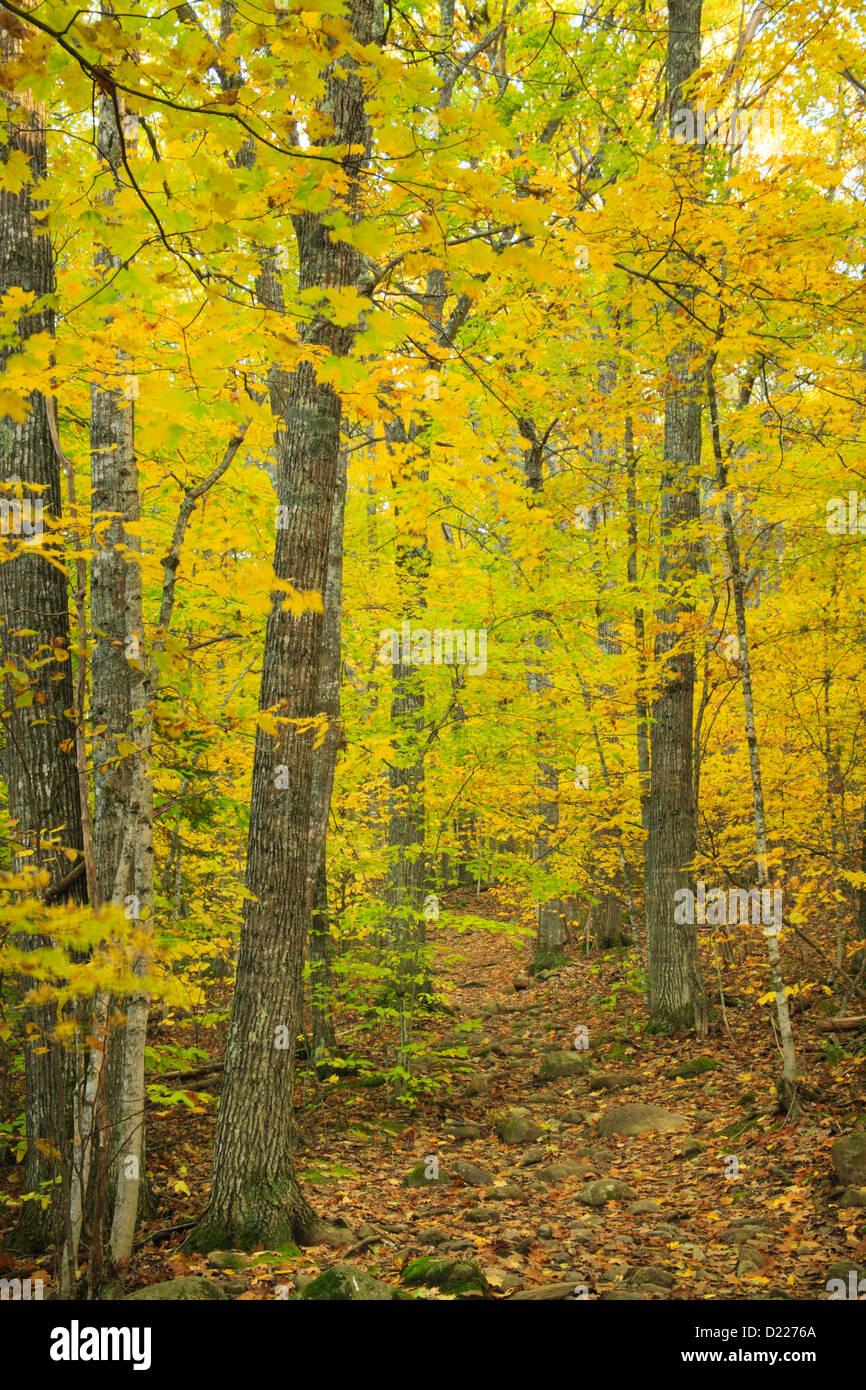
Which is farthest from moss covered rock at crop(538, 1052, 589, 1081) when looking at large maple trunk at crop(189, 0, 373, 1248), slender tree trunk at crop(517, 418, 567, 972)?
large maple trunk at crop(189, 0, 373, 1248)

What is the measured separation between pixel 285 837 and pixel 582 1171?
371 cm

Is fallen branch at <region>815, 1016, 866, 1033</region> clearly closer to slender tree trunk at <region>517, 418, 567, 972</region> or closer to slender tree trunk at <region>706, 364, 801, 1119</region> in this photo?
slender tree trunk at <region>706, 364, 801, 1119</region>

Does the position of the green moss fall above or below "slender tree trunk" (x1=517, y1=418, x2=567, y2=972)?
below

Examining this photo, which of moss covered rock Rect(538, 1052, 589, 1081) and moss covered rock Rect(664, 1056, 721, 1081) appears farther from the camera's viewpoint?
moss covered rock Rect(538, 1052, 589, 1081)

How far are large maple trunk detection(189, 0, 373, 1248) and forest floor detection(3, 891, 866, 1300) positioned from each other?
0.34 metres

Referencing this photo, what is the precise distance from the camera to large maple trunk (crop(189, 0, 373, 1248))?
4.61 metres

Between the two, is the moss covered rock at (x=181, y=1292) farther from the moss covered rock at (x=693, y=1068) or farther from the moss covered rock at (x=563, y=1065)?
the moss covered rock at (x=563, y=1065)

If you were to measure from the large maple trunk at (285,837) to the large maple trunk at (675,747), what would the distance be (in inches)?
190

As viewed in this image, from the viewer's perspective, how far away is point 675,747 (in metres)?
9.20

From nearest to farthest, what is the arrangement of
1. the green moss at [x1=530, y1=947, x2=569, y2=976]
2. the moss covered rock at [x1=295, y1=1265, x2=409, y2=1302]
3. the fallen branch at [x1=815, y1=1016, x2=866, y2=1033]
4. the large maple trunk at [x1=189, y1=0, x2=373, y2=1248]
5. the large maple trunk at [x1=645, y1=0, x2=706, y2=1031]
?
the moss covered rock at [x1=295, y1=1265, x2=409, y2=1302]
the large maple trunk at [x1=189, y1=0, x2=373, y2=1248]
the fallen branch at [x1=815, y1=1016, x2=866, y2=1033]
the large maple trunk at [x1=645, y1=0, x2=706, y2=1031]
the green moss at [x1=530, y1=947, x2=569, y2=976]

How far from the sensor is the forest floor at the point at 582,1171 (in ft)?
13.9

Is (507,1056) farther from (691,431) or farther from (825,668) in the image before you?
(691,431)
